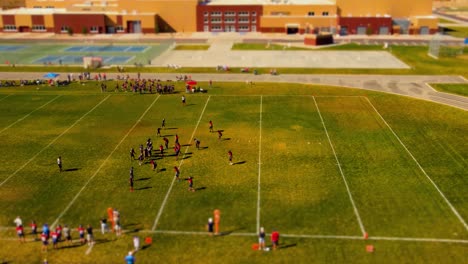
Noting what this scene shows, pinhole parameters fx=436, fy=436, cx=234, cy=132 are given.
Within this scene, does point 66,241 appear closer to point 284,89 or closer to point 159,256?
point 159,256

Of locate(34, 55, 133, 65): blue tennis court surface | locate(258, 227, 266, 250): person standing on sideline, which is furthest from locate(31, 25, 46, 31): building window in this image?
locate(258, 227, 266, 250): person standing on sideline

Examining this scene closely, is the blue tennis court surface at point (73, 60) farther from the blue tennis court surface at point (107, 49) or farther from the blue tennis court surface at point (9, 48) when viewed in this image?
the blue tennis court surface at point (9, 48)

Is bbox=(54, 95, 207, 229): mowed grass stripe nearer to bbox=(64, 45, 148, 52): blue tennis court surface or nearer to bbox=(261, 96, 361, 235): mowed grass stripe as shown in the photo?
bbox=(261, 96, 361, 235): mowed grass stripe

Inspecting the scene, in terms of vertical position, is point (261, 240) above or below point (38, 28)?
below

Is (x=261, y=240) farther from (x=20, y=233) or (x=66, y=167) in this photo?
(x=66, y=167)

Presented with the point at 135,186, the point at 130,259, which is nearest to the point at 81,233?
the point at 130,259

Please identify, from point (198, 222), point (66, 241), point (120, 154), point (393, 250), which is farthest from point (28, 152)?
point (393, 250)
